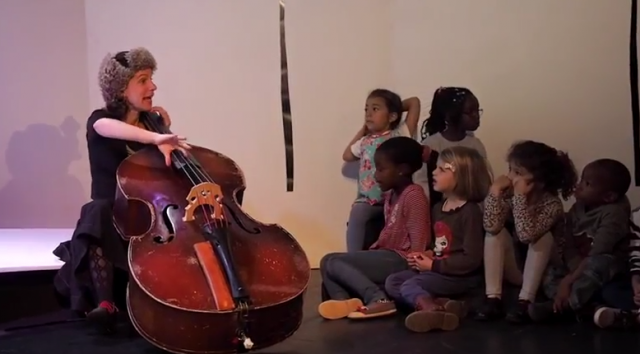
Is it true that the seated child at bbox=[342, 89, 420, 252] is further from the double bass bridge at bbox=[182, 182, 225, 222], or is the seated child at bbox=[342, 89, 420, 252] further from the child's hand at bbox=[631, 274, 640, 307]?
the double bass bridge at bbox=[182, 182, 225, 222]

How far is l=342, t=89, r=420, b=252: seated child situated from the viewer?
9.62 feet

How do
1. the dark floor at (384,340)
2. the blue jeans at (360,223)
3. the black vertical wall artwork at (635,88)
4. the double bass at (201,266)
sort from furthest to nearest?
the blue jeans at (360,223)
the black vertical wall artwork at (635,88)
the dark floor at (384,340)
the double bass at (201,266)

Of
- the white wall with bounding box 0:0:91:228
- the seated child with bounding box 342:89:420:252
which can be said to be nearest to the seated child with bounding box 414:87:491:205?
the seated child with bounding box 342:89:420:252

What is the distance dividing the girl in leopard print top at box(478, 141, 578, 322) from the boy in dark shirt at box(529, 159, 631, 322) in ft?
0.19

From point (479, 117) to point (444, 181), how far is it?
22.5 inches

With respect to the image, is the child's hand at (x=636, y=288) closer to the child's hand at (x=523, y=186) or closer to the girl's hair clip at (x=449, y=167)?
the child's hand at (x=523, y=186)

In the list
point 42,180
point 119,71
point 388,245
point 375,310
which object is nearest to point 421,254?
point 388,245

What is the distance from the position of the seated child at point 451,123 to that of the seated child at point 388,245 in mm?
237

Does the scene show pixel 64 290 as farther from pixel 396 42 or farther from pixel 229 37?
pixel 396 42

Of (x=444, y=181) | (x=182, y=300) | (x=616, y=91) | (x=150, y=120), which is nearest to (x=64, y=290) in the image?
(x=150, y=120)

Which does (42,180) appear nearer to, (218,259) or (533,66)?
(218,259)

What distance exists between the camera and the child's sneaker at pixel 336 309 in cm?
233

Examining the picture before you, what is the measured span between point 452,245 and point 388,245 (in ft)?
0.83

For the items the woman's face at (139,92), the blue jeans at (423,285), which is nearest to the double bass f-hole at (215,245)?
the woman's face at (139,92)
